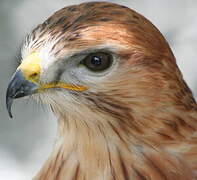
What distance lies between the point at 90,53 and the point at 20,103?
2.23 m

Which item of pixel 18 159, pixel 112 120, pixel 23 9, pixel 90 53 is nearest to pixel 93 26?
pixel 90 53

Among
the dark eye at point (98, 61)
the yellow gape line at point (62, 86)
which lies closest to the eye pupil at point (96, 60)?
the dark eye at point (98, 61)

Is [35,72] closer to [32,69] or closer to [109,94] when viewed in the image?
[32,69]

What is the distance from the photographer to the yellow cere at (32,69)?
85.9 inches

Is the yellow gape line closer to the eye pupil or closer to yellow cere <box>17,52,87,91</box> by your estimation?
yellow cere <box>17,52,87,91</box>

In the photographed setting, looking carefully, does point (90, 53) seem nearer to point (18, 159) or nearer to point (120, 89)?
point (120, 89)

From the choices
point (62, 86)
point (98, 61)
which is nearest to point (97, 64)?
point (98, 61)

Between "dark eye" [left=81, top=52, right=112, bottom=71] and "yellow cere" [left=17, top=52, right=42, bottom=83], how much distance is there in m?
0.13

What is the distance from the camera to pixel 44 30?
7.43ft

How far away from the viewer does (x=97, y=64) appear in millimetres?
2146

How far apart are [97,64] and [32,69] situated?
0.19 meters

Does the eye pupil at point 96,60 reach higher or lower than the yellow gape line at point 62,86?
higher

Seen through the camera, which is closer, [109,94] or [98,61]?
[98,61]

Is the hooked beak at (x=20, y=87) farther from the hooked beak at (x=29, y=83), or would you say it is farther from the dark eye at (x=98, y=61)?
the dark eye at (x=98, y=61)
